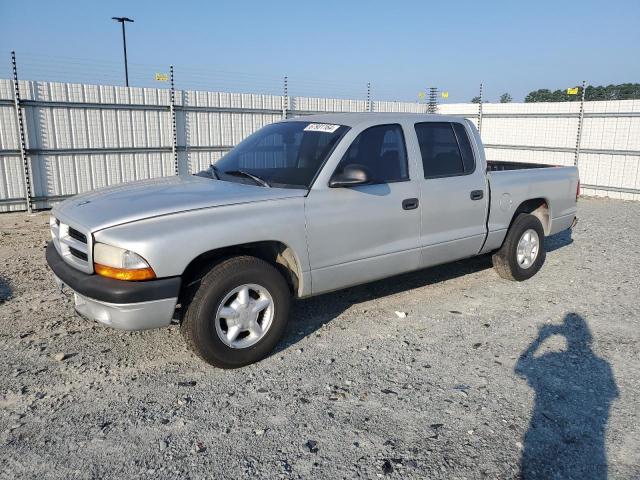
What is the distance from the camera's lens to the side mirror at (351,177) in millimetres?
3965

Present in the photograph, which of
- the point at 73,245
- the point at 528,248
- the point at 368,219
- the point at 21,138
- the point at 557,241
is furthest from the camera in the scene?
the point at 21,138

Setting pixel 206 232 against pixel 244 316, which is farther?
pixel 244 316

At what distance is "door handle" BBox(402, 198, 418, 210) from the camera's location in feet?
14.9

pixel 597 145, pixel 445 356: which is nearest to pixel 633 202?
pixel 597 145

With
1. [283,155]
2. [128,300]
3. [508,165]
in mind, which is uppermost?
[283,155]

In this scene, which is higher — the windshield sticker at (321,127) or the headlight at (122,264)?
the windshield sticker at (321,127)

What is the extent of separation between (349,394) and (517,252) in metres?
3.33

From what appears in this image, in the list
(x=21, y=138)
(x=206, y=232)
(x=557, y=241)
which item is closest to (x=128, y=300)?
(x=206, y=232)

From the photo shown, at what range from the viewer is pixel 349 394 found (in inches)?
137

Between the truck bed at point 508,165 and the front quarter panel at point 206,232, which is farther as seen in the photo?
the truck bed at point 508,165

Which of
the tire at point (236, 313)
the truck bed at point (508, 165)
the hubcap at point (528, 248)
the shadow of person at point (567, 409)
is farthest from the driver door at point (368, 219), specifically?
the truck bed at point (508, 165)

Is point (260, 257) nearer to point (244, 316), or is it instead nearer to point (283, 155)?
point (244, 316)

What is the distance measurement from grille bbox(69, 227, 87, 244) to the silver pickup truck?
0.05 ft

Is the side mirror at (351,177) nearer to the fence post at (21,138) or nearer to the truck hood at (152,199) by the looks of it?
the truck hood at (152,199)
